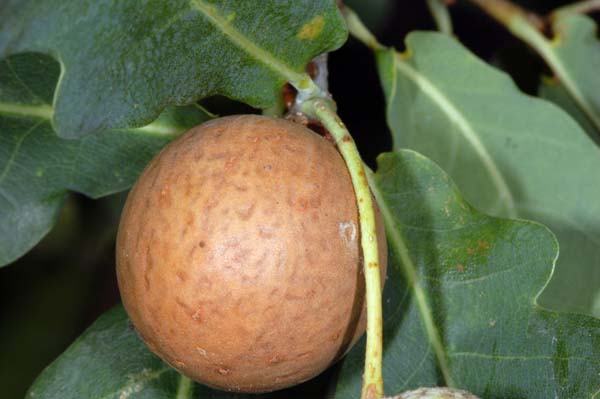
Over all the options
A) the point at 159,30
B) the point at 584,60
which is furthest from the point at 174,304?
the point at 584,60

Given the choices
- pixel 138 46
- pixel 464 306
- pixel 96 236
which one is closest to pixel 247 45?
pixel 138 46

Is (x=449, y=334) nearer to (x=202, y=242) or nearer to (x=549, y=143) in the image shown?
(x=202, y=242)

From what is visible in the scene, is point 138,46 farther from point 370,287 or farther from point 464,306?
point 464,306

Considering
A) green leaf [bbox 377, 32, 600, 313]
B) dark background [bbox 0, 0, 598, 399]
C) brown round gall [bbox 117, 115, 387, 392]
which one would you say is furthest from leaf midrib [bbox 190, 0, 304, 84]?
dark background [bbox 0, 0, 598, 399]

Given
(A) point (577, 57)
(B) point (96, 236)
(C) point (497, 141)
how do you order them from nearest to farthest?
(C) point (497, 141), (A) point (577, 57), (B) point (96, 236)

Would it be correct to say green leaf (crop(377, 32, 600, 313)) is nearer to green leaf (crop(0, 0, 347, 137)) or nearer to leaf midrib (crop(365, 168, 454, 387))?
leaf midrib (crop(365, 168, 454, 387))

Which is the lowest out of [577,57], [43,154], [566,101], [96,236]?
[96,236]
